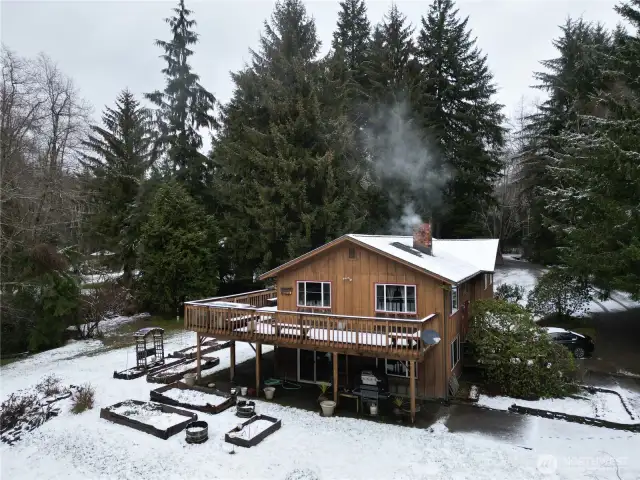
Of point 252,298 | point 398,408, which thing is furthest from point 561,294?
point 252,298

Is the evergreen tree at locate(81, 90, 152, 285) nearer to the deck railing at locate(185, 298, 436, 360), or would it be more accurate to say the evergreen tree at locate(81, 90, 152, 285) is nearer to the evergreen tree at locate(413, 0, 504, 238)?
the deck railing at locate(185, 298, 436, 360)

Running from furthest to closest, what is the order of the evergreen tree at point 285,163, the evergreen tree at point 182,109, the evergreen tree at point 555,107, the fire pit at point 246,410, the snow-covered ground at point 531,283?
the evergreen tree at point 182,109, the evergreen tree at point 555,107, the evergreen tree at point 285,163, the snow-covered ground at point 531,283, the fire pit at point 246,410

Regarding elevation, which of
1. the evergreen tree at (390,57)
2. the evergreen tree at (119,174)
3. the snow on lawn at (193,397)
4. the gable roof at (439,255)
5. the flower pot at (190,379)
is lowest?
the snow on lawn at (193,397)

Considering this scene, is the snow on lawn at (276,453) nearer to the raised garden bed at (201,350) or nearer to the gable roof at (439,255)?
the gable roof at (439,255)

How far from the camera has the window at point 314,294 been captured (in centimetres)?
1441

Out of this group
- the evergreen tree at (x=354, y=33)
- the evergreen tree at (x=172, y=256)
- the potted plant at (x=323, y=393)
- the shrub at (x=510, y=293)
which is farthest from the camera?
the evergreen tree at (x=354, y=33)

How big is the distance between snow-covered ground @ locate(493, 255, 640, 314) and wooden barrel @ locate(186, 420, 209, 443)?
22431 mm

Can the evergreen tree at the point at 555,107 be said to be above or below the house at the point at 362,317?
above

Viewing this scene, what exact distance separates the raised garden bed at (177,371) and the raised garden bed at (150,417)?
1851 mm

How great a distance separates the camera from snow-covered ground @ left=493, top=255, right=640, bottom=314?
1016 inches

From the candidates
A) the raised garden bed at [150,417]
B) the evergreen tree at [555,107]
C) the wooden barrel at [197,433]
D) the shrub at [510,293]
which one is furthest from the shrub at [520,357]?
the evergreen tree at [555,107]

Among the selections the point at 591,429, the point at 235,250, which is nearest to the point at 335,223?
the point at 235,250

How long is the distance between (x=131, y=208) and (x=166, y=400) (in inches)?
759

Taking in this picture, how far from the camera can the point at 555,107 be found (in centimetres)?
3259
